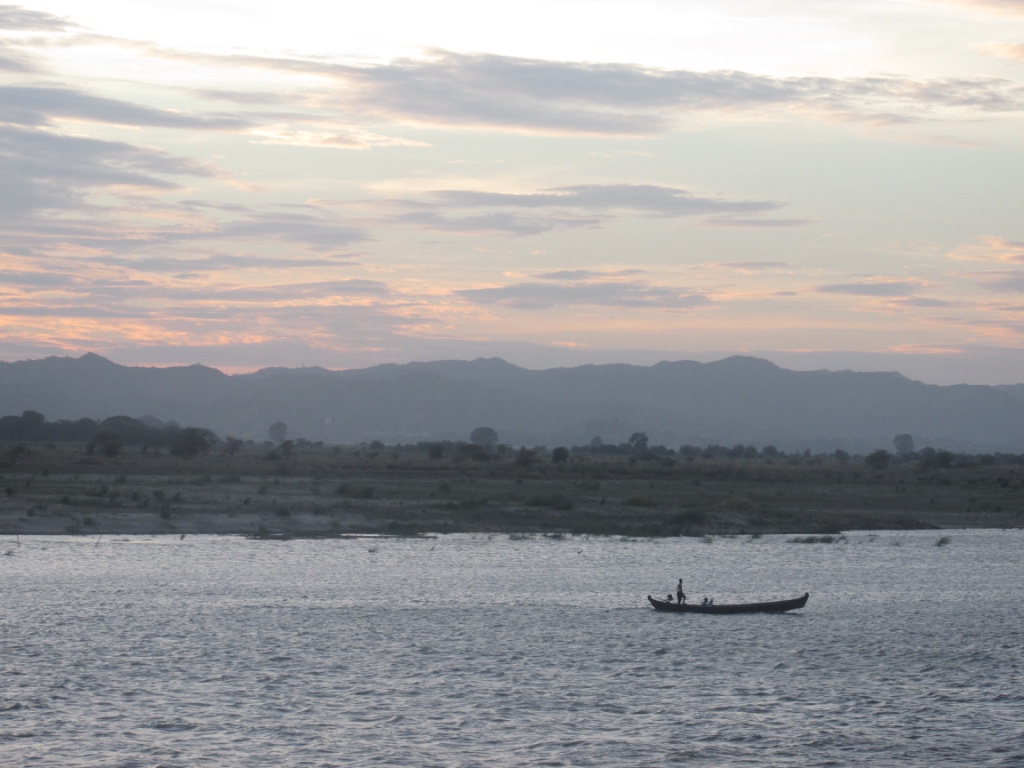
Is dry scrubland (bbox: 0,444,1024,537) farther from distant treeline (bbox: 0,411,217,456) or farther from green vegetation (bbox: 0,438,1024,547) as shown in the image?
distant treeline (bbox: 0,411,217,456)

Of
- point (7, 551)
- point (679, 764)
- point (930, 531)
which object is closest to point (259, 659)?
point (679, 764)

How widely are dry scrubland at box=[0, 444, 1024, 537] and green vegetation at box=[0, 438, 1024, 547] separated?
130 millimetres

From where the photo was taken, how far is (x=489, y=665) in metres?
30.9

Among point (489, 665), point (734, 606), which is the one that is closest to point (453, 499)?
point (734, 606)

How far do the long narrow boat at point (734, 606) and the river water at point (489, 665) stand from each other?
42 centimetres

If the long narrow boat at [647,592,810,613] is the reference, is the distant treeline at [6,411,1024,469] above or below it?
above

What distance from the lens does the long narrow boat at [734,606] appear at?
132 feet

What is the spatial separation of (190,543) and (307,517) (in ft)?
32.7

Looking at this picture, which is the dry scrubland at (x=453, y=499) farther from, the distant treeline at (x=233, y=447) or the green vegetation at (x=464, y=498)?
the distant treeline at (x=233, y=447)

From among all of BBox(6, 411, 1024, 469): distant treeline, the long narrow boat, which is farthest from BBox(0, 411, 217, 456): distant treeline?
the long narrow boat

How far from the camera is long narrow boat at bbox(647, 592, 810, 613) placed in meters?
40.2

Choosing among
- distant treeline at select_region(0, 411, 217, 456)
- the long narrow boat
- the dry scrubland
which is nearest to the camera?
the long narrow boat

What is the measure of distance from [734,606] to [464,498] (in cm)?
4210

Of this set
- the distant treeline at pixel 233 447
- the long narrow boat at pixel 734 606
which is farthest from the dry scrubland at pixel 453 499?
the long narrow boat at pixel 734 606
